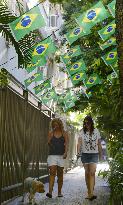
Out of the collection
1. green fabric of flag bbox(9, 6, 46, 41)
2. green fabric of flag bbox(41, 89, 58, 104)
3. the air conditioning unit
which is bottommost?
green fabric of flag bbox(9, 6, 46, 41)

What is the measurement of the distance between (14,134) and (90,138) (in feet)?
5.79

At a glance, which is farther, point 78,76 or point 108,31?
point 78,76

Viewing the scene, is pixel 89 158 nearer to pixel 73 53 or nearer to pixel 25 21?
pixel 73 53

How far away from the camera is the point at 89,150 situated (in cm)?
1067

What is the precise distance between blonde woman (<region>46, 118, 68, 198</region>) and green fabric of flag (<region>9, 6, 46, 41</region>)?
2958 mm

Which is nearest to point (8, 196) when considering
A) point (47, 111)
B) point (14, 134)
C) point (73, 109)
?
point (14, 134)

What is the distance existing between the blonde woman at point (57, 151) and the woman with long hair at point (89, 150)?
0.41m

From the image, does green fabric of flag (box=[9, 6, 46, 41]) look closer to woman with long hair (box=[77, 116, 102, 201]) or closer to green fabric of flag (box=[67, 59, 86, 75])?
woman with long hair (box=[77, 116, 102, 201])

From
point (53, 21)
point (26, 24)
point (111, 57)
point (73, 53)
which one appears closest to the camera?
point (26, 24)

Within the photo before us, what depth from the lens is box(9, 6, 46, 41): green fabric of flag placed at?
7598mm

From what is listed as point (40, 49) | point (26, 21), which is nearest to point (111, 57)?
point (40, 49)

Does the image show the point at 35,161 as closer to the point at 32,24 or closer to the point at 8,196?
the point at 8,196

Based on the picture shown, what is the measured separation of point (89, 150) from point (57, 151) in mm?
728

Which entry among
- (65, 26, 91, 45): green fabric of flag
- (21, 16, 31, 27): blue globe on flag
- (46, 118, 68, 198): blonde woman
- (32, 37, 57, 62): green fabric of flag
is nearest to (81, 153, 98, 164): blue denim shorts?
(46, 118, 68, 198): blonde woman
